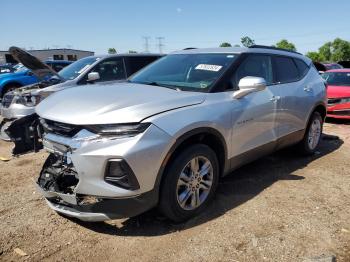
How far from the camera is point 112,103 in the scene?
10.9ft

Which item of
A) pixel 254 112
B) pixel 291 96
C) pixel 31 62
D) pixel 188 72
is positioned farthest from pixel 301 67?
pixel 31 62

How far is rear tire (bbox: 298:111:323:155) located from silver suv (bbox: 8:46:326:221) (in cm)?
103

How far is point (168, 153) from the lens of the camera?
3277 mm

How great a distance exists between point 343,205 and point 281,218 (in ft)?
2.99

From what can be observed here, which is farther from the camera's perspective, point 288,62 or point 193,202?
point 288,62

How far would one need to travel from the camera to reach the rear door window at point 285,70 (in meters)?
5.13

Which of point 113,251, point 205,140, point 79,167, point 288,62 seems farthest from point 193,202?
point 288,62

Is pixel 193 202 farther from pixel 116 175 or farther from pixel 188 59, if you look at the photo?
pixel 188 59

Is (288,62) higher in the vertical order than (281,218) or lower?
higher

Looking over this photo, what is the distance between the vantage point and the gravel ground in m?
3.21

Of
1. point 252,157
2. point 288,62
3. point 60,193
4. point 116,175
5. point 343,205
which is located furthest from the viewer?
point 288,62

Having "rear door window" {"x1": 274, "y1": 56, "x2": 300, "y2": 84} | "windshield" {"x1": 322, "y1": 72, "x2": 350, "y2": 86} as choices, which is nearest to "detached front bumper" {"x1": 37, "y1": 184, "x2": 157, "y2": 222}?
"rear door window" {"x1": 274, "y1": 56, "x2": 300, "y2": 84}

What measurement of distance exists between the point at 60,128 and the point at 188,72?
1.73 meters

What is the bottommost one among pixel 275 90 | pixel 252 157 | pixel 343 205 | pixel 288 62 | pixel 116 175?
pixel 343 205
